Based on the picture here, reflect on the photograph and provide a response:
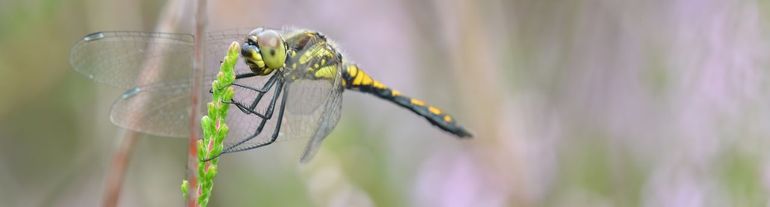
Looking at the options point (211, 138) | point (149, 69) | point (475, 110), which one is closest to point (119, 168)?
point (149, 69)

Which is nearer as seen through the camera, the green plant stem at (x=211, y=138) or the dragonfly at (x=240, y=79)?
the green plant stem at (x=211, y=138)

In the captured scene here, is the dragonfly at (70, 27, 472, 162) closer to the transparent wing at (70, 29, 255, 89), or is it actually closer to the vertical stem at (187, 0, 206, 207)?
the transparent wing at (70, 29, 255, 89)

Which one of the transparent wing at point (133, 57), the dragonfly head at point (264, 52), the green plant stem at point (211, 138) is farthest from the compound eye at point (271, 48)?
the green plant stem at point (211, 138)

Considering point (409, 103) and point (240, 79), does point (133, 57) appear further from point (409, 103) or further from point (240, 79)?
point (409, 103)

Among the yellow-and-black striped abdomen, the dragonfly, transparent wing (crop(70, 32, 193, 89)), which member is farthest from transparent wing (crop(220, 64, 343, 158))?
the yellow-and-black striped abdomen

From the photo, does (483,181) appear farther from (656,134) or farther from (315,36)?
(315,36)

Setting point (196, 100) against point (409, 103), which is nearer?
point (196, 100)

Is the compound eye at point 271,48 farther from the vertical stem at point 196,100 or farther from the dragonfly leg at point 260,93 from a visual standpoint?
the vertical stem at point 196,100
